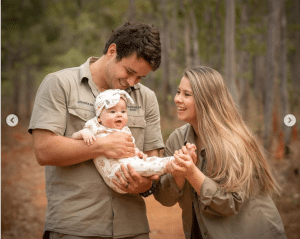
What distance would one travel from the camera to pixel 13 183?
34.3ft

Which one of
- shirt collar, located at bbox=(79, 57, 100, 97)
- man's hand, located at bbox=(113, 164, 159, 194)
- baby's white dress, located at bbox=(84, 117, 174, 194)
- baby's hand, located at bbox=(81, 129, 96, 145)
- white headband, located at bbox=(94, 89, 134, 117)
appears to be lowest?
man's hand, located at bbox=(113, 164, 159, 194)

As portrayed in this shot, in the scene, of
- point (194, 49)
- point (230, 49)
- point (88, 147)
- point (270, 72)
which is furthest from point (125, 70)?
point (194, 49)

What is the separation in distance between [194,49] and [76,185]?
12965 mm

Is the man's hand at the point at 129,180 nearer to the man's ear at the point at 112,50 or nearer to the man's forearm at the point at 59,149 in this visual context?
the man's forearm at the point at 59,149

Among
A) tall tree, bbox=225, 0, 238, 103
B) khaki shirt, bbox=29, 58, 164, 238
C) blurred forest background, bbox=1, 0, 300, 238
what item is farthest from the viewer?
blurred forest background, bbox=1, 0, 300, 238

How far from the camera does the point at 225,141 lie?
10.5 feet

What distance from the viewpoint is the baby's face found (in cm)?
291

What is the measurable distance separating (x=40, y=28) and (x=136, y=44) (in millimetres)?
18112

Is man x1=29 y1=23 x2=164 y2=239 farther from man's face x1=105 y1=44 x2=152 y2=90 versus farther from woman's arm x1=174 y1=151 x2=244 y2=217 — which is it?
woman's arm x1=174 y1=151 x2=244 y2=217

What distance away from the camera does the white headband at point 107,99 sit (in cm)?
283

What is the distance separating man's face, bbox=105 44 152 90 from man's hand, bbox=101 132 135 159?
0.47m

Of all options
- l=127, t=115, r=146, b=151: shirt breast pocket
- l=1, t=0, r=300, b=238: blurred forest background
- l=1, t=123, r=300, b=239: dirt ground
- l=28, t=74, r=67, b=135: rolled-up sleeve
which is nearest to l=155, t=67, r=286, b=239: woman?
l=127, t=115, r=146, b=151: shirt breast pocket

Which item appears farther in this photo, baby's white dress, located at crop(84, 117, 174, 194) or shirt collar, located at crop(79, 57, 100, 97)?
shirt collar, located at crop(79, 57, 100, 97)

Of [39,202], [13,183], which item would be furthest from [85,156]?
[13,183]
